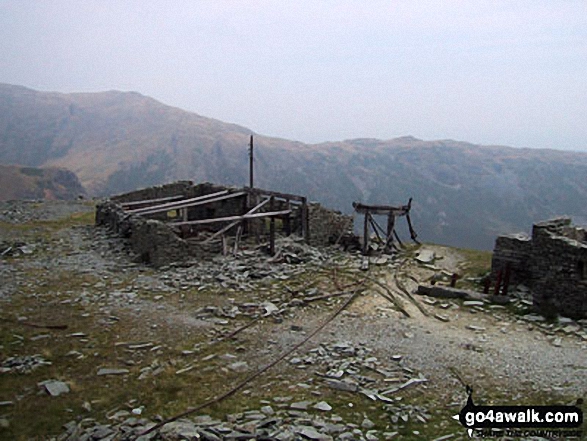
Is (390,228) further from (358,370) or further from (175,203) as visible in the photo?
(358,370)

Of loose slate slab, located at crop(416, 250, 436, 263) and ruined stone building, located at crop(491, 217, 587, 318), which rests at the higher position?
ruined stone building, located at crop(491, 217, 587, 318)

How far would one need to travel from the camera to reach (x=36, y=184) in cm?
6525

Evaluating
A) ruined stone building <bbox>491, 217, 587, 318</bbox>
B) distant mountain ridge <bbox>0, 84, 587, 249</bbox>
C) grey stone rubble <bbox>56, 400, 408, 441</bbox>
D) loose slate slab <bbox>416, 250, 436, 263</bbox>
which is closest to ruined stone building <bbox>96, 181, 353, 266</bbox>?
loose slate slab <bbox>416, 250, 436, 263</bbox>

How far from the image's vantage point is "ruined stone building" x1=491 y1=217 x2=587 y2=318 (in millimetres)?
13258

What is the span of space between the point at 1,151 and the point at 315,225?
435 feet

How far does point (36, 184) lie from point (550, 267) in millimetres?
68516

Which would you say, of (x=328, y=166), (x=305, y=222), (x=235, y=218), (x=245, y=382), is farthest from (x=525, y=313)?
(x=328, y=166)

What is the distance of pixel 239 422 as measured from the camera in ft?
24.7

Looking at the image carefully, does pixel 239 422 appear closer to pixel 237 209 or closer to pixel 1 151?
pixel 237 209

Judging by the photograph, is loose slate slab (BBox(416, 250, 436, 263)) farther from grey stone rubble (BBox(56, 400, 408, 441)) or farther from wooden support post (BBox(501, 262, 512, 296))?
grey stone rubble (BBox(56, 400, 408, 441))

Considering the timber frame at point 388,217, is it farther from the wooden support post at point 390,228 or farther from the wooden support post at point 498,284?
the wooden support post at point 498,284

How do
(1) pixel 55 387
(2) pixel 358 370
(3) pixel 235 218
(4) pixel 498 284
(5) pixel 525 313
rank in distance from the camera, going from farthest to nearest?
(3) pixel 235 218 < (4) pixel 498 284 < (5) pixel 525 313 < (2) pixel 358 370 < (1) pixel 55 387

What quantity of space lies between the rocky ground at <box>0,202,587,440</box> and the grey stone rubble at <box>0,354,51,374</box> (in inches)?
1.6

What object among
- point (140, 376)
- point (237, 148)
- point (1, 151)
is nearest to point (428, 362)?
point (140, 376)
